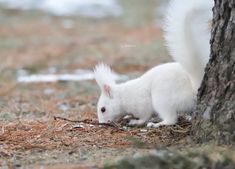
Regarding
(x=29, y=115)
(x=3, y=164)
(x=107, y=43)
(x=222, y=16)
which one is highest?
(x=107, y=43)

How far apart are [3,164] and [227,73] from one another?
1272 millimetres

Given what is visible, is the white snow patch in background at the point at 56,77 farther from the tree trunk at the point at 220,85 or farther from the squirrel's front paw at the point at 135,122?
the tree trunk at the point at 220,85

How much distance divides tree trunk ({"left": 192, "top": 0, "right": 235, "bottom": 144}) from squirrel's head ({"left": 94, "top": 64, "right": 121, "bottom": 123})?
1.23 metres

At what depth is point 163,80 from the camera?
165 inches

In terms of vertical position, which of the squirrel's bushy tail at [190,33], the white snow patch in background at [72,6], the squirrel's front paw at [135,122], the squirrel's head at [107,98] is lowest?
the squirrel's front paw at [135,122]

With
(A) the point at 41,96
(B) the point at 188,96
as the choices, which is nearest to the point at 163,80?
(B) the point at 188,96

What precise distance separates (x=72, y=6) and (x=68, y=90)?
1072 cm

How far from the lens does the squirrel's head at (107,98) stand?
4.66 metres

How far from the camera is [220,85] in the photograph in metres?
3.43

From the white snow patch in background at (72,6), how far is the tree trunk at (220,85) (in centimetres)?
1247

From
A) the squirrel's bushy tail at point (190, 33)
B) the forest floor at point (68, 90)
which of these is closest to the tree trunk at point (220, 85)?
the forest floor at point (68, 90)

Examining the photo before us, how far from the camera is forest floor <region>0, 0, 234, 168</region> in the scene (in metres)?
3.51

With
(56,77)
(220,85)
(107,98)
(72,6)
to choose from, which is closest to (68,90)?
(56,77)

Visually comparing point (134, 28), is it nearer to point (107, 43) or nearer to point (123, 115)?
point (107, 43)
